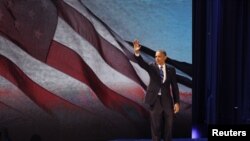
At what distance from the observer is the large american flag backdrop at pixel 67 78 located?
5344 mm

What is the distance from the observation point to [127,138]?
568 cm

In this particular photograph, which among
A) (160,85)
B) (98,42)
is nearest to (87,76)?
(98,42)

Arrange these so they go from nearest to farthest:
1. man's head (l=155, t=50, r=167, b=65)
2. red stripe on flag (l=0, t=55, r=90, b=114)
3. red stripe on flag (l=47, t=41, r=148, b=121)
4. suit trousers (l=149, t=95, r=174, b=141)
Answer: man's head (l=155, t=50, r=167, b=65), suit trousers (l=149, t=95, r=174, b=141), red stripe on flag (l=0, t=55, r=90, b=114), red stripe on flag (l=47, t=41, r=148, b=121)

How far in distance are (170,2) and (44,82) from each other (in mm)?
2161

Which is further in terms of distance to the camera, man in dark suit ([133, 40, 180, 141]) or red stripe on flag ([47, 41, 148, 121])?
red stripe on flag ([47, 41, 148, 121])

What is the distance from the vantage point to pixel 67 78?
5469mm

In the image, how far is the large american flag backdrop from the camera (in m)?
5.34

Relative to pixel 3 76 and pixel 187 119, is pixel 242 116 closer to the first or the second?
pixel 187 119

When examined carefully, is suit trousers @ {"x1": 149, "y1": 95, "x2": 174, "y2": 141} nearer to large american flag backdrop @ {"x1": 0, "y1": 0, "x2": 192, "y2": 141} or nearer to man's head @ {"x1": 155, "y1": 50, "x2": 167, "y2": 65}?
man's head @ {"x1": 155, "y1": 50, "x2": 167, "y2": 65}

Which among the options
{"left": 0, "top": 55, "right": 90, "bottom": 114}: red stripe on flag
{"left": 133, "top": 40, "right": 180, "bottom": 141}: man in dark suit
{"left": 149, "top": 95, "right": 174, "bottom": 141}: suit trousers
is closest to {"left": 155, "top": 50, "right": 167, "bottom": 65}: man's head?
{"left": 133, "top": 40, "right": 180, "bottom": 141}: man in dark suit

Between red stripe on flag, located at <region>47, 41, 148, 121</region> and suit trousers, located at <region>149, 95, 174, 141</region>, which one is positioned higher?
red stripe on flag, located at <region>47, 41, 148, 121</region>

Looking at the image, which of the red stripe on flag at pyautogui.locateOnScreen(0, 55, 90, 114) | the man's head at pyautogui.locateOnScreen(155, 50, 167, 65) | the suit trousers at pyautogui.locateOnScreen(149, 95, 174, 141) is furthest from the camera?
the red stripe on flag at pyautogui.locateOnScreen(0, 55, 90, 114)

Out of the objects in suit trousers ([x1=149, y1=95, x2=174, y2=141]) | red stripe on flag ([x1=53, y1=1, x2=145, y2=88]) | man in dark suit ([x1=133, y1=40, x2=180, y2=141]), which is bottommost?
suit trousers ([x1=149, y1=95, x2=174, y2=141])

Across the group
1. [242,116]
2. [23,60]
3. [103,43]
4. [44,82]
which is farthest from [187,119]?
[23,60]
